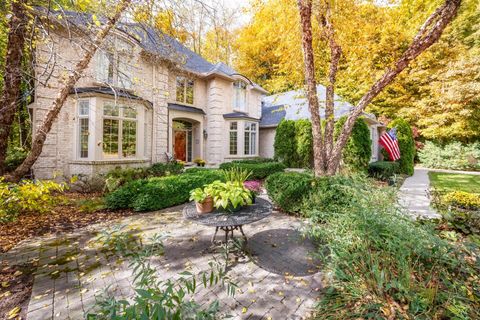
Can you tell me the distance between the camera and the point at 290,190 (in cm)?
555

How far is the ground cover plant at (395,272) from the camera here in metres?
1.91

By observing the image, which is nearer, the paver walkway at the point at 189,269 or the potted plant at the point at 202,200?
the paver walkway at the point at 189,269

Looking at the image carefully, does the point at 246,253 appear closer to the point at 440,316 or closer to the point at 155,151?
the point at 440,316

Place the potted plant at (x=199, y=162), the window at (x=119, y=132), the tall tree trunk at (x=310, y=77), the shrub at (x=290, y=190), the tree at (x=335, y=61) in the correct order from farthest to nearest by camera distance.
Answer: the potted plant at (x=199, y=162)
the window at (x=119, y=132)
the shrub at (x=290, y=190)
the tall tree trunk at (x=310, y=77)
the tree at (x=335, y=61)

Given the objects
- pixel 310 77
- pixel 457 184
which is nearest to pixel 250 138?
pixel 310 77

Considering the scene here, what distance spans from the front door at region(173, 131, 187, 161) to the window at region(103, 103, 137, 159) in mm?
3386

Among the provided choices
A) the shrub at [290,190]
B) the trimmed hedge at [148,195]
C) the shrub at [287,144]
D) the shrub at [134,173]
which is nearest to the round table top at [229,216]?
the shrub at [290,190]

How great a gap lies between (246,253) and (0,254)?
161 inches

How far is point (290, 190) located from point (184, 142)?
8.97 m

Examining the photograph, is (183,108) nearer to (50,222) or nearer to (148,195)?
(148,195)

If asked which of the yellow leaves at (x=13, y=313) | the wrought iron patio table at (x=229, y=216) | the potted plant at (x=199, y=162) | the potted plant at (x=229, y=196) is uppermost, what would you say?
the potted plant at (x=199, y=162)

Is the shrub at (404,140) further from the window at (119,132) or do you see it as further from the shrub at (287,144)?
the window at (119,132)

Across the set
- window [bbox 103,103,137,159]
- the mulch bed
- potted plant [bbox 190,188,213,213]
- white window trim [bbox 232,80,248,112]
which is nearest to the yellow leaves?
the mulch bed

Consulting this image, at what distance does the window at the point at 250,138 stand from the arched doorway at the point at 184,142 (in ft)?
11.3
